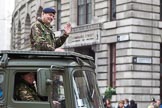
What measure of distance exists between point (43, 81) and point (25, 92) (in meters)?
0.60

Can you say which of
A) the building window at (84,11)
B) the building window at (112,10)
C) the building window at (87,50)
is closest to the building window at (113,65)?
the building window at (112,10)

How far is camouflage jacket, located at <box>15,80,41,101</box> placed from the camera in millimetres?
6688

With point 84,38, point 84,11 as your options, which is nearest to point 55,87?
point 84,38

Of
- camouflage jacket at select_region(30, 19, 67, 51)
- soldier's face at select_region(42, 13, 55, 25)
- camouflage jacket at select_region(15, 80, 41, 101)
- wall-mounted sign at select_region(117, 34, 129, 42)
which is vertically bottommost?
camouflage jacket at select_region(15, 80, 41, 101)

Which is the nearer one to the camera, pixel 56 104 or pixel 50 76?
pixel 50 76

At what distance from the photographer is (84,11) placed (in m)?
33.0

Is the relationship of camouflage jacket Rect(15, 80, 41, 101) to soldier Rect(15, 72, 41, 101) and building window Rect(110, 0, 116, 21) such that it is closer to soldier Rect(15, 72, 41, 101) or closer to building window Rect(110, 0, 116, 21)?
soldier Rect(15, 72, 41, 101)

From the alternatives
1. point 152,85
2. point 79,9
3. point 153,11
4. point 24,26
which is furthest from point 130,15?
→ point 24,26

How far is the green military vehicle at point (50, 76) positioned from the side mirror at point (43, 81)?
0.08 m

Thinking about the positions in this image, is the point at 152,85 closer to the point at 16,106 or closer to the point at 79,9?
the point at 79,9

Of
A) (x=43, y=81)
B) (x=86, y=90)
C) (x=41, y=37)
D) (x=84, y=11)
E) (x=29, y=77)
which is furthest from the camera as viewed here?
(x=84, y=11)

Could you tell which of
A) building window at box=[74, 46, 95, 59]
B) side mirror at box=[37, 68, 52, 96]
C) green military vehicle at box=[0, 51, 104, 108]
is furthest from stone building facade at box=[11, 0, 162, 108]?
side mirror at box=[37, 68, 52, 96]

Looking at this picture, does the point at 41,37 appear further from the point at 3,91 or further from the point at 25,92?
the point at 3,91

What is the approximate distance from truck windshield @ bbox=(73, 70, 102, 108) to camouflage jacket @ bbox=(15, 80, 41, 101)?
0.54 m
